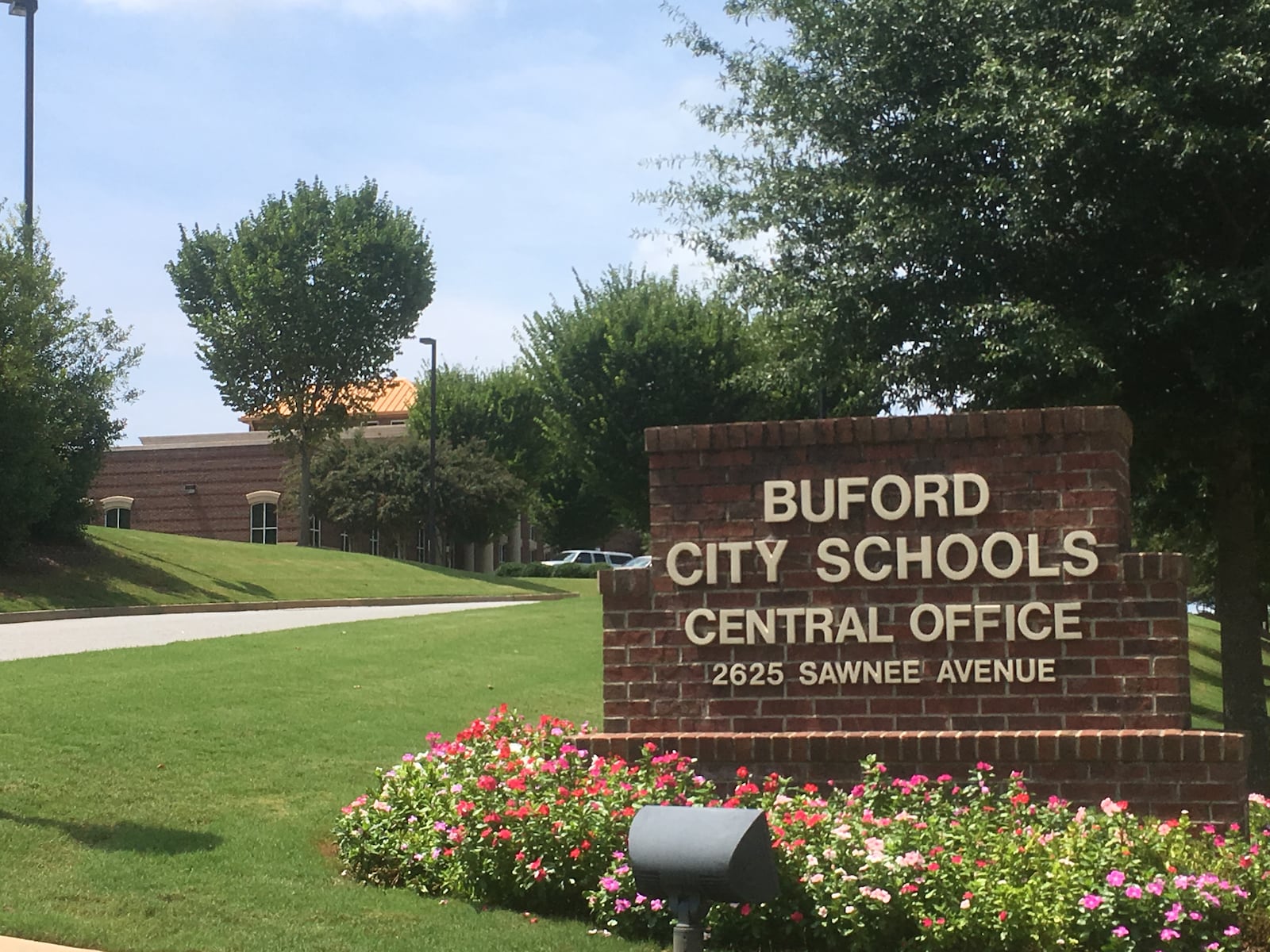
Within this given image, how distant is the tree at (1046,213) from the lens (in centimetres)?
1105

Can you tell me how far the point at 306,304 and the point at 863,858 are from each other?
4210cm

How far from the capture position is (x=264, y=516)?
189ft

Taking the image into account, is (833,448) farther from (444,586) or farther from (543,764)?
(444,586)

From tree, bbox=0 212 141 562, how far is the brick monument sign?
20547 millimetres

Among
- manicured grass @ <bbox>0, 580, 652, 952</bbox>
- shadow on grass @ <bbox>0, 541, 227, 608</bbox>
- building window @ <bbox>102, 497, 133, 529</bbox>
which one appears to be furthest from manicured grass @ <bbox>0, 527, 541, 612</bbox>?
building window @ <bbox>102, 497, 133, 529</bbox>

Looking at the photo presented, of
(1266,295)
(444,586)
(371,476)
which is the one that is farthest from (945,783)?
(371,476)

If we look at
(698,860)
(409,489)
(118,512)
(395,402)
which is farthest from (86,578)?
(395,402)

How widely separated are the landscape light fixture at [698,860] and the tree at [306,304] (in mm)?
42284

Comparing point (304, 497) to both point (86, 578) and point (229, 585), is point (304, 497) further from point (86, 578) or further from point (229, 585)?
point (86, 578)

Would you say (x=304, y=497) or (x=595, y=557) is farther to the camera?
(x=595, y=557)

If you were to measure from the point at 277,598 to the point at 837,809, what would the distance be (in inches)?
962

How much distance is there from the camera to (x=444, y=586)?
35094 millimetres

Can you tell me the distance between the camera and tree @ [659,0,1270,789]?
11.0 metres

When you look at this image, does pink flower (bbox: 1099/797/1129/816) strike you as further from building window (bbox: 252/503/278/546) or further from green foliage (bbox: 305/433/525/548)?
building window (bbox: 252/503/278/546)
